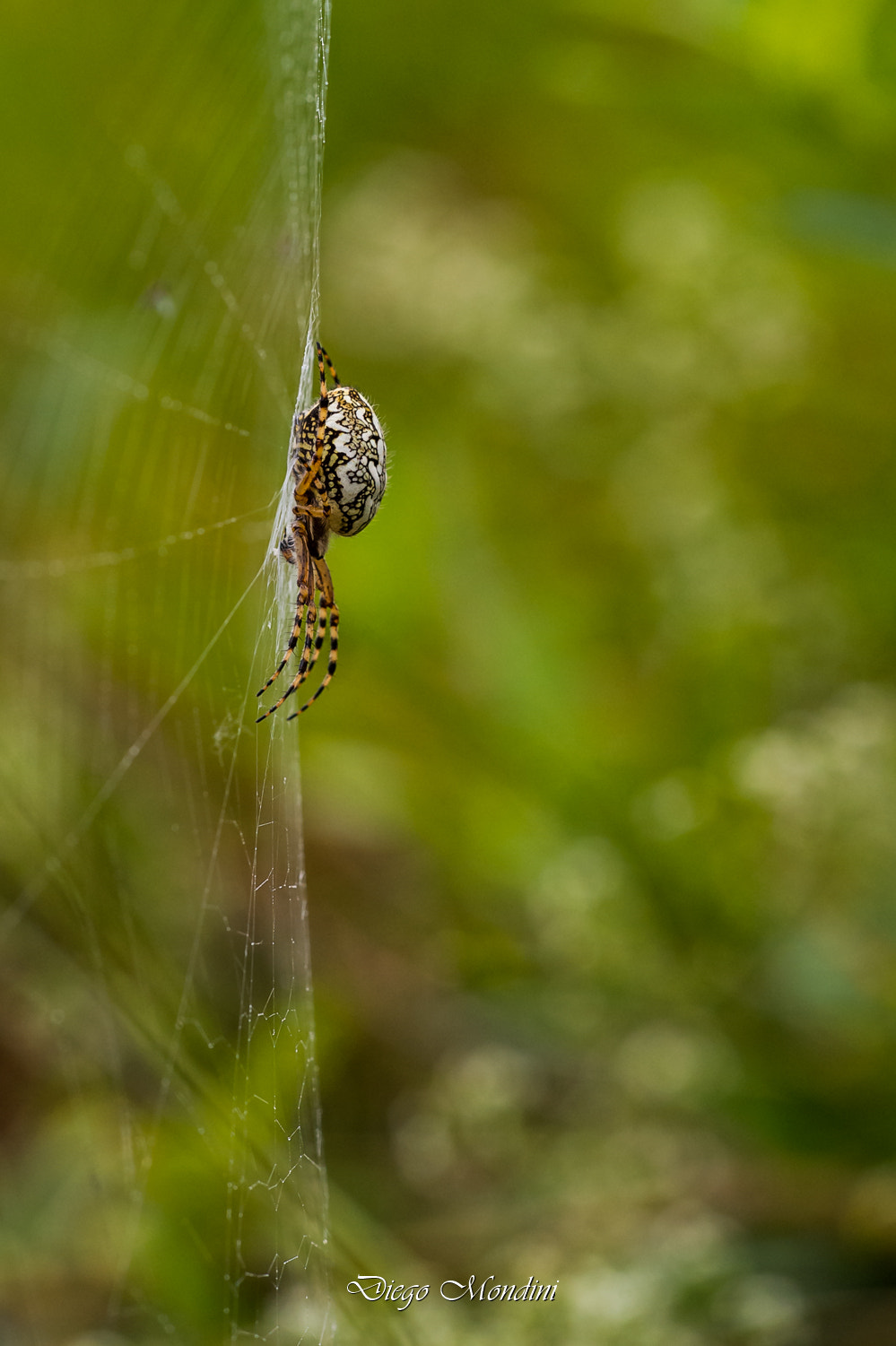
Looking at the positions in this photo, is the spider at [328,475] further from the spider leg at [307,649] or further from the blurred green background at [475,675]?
the blurred green background at [475,675]

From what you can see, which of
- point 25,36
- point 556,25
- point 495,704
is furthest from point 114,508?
point 556,25

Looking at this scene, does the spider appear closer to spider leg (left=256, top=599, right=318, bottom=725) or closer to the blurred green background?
spider leg (left=256, top=599, right=318, bottom=725)

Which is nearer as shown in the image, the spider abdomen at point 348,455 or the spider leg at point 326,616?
the spider abdomen at point 348,455

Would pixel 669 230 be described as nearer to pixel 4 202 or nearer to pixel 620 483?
pixel 620 483

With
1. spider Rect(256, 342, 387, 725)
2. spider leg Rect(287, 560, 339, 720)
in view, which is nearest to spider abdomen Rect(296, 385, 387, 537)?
spider Rect(256, 342, 387, 725)

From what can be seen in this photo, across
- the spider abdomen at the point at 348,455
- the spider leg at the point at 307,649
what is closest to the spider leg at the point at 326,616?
the spider leg at the point at 307,649

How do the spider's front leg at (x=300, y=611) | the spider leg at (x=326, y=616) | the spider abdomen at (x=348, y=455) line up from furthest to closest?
the spider leg at (x=326, y=616), the spider's front leg at (x=300, y=611), the spider abdomen at (x=348, y=455)

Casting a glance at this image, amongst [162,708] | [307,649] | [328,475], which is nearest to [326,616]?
[307,649]
